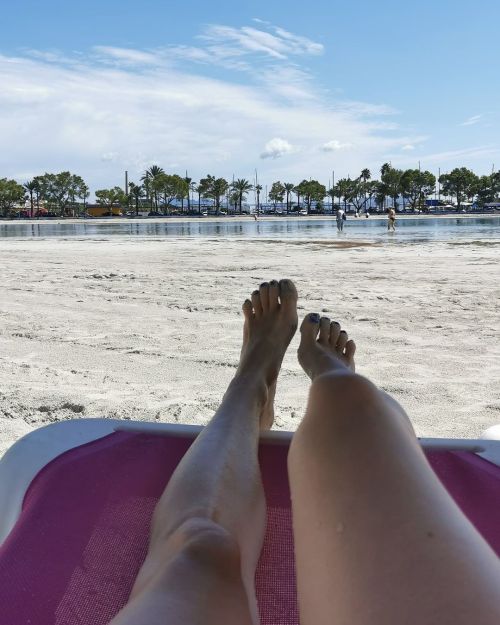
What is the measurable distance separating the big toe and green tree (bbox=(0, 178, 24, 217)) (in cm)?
7567

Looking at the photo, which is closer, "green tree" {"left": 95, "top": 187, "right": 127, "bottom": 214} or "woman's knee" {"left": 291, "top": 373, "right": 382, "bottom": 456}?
"woman's knee" {"left": 291, "top": 373, "right": 382, "bottom": 456}

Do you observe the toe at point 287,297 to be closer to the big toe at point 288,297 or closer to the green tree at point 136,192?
the big toe at point 288,297

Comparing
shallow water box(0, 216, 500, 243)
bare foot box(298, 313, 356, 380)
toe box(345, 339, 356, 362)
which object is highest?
shallow water box(0, 216, 500, 243)

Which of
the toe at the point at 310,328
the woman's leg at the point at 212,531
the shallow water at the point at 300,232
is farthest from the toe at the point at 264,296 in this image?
the shallow water at the point at 300,232

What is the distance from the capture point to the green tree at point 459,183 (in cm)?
8494

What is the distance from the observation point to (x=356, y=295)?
5965 mm

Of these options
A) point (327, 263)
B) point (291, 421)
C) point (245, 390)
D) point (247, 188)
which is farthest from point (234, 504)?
point (247, 188)

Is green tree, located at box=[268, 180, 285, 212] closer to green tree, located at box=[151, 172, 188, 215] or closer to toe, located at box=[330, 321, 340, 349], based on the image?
green tree, located at box=[151, 172, 188, 215]

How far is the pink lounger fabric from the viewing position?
1026 mm

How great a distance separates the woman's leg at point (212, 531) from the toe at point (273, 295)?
84 cm

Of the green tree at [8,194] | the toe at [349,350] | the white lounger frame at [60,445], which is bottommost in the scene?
the white lounger frame at [60,445]

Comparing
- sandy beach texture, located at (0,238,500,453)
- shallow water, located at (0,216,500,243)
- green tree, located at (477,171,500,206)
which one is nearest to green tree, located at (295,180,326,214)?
green tree, located at (477,171,500,206)

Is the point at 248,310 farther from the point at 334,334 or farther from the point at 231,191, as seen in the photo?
the point at 231,191

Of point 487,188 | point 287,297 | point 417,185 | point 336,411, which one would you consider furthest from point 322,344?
point 487,188
